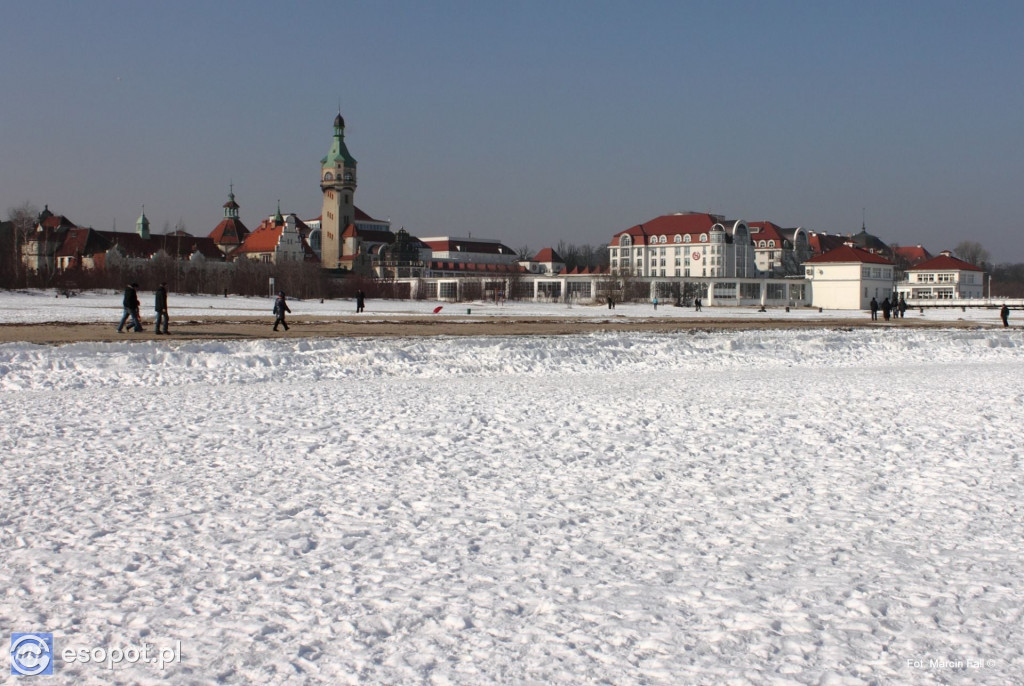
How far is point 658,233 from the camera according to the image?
474 feet

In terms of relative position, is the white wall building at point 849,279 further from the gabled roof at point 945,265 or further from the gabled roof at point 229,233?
the gabled roof at point 229,233

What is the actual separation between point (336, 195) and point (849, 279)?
9228cm

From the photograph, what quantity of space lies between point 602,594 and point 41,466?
6894mm

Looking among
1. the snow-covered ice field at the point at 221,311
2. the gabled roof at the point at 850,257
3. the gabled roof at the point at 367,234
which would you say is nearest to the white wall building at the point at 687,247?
the gabled roof at the point at 367,234

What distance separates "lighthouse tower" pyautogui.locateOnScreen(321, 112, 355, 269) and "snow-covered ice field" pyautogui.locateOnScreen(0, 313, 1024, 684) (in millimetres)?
138813

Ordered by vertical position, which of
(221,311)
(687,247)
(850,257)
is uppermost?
Answer: (687,247)

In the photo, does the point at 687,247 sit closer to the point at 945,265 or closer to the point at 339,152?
the point at 945,265

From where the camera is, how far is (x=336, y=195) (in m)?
151

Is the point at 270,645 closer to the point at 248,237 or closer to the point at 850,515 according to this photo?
the point at 850,515

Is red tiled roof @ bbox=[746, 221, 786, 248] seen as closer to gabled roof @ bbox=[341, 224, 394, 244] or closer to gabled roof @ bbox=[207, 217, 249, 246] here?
gabled roof @ bbox=[341, 224, 394, 244]

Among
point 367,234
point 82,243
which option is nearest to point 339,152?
point 367,234

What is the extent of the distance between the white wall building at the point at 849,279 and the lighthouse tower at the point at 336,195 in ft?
284

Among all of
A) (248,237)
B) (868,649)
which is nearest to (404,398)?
(868,649)

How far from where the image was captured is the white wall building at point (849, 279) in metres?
85.7
